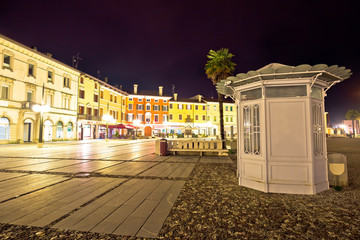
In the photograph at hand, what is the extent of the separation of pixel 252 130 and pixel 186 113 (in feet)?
169

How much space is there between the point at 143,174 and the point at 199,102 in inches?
2058

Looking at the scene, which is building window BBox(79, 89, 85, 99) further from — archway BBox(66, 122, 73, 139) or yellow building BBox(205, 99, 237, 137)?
yellow building BBox(205, 99, 237, 137)

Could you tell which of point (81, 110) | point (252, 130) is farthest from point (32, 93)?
point (252, 130)

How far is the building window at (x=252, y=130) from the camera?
18.8ft

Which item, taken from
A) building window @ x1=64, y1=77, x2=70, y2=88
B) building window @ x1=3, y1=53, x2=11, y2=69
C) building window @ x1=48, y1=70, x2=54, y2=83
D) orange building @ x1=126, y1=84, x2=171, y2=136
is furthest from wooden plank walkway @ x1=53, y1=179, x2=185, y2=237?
orange building @ x1=126, y1=84, x2=171, y2=136

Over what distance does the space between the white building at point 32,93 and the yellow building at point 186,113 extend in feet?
87.8

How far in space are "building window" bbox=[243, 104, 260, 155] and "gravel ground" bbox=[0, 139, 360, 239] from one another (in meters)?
1.16

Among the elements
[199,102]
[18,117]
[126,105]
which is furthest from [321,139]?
[199,102]

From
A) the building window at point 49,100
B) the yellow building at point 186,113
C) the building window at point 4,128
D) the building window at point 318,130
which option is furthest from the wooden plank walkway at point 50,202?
the yellow building at point 186,113

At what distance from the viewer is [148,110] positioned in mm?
53000

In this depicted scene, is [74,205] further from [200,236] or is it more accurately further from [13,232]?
[200,236]

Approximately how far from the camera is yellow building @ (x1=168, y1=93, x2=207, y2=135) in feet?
181

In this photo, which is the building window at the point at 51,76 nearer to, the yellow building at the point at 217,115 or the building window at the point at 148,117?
the building window at the point at 148,117

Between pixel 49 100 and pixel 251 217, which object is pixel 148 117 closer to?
pixel 49 100
